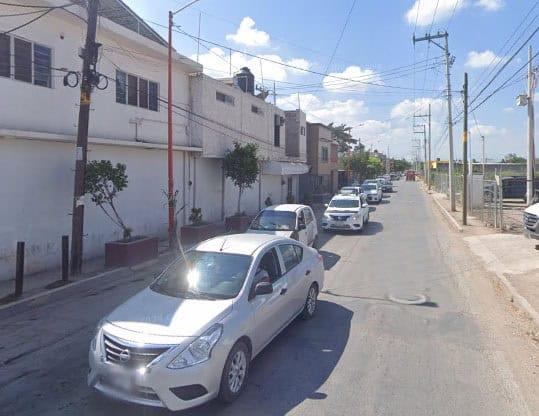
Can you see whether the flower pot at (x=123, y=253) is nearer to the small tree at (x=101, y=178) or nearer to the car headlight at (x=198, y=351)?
the small tree at (x=101, y=178)

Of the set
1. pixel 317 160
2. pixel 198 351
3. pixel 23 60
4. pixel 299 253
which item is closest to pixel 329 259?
pixel 299 253

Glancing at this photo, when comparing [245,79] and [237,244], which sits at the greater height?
[245,79]

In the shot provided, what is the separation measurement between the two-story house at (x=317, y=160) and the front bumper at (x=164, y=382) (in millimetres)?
35392

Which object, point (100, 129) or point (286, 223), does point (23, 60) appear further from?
point (286, 223)

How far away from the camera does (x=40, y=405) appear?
15.7 ft

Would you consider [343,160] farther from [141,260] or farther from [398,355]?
[398,355]

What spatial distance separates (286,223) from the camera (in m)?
13.4

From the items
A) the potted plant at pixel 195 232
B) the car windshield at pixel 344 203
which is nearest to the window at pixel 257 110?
the car windshield at pixel 344 203

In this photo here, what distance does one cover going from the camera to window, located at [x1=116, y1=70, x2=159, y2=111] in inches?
582

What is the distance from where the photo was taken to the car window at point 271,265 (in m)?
6.10

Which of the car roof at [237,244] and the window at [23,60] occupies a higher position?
the window at [23,60]

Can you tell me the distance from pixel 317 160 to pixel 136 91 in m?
28.9

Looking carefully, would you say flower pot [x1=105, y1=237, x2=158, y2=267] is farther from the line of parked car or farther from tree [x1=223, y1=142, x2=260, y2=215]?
tree [x1=223, y1=142, x2=260, y2=215]

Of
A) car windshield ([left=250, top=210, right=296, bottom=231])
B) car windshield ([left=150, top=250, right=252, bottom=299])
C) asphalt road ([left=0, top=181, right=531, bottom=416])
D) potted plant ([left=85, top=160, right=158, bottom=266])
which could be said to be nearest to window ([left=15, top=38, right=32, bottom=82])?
potted plant ([left=85, top=160, right=158, bottom=266])
